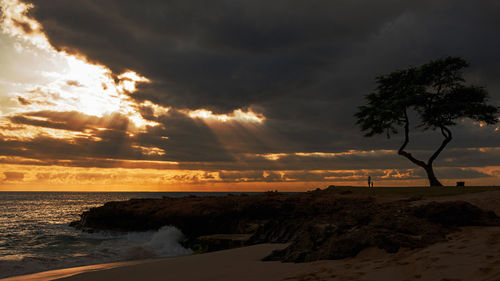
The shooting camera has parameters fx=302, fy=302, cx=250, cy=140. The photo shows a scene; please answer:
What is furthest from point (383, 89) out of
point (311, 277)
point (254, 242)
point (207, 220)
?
point (311, 277)

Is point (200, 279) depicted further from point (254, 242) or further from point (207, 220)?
point (207, 220)

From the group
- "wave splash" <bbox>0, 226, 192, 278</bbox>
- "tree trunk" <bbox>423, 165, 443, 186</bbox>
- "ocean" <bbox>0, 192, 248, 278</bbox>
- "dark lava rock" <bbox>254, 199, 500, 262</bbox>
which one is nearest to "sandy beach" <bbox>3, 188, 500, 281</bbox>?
"dark lava rock" <bbox>254, 199, 500, 262</bbox>

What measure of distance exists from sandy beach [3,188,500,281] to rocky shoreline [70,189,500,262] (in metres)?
0.48

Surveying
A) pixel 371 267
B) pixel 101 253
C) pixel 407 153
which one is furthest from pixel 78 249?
pixel 407 153

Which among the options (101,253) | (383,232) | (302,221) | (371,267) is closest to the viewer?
(371,267)

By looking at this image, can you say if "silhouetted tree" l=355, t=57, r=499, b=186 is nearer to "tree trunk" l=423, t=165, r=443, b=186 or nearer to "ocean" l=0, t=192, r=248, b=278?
"tree trunk" l=423, t=165, r=443, b=186

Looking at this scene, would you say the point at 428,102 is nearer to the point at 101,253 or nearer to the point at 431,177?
the point at 431,177

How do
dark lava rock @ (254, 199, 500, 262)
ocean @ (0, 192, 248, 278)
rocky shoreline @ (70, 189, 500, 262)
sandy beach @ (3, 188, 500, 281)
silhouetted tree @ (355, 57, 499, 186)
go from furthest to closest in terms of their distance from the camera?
1. silhouetted tree @ (355, 57, 499, 186)
2. ocean @ (0, 192, 248, 278)
3. rocky shoreline @ (70, 189, 500, 262)
4. dark lava rock @ (254, 199, 500, 262)
5. sandy beach @ (3, 188, 500, 281)

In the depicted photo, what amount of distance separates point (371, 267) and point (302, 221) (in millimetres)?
7018

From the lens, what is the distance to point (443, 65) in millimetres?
31016

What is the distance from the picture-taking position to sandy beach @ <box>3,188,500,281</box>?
5094mm

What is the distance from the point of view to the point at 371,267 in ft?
20.0

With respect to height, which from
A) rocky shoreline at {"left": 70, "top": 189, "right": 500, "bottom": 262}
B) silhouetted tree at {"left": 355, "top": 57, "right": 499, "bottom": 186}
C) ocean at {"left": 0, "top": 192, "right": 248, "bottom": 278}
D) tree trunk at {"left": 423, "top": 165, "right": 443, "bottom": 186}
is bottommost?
ocean at {"left": 0, "top": 192, "right": 248, "bottom": 278}

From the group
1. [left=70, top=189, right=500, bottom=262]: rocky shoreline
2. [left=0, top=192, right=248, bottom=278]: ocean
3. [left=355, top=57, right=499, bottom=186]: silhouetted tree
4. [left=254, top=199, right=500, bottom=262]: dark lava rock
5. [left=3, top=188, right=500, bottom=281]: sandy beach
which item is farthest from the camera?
[left=355, top=57, right=499, bottom=186]: silhouetted tree
